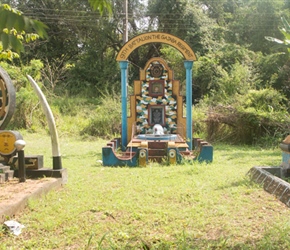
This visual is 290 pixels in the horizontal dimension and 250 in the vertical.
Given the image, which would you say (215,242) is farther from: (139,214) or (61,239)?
(61,239)

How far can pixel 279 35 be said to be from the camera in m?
23.3

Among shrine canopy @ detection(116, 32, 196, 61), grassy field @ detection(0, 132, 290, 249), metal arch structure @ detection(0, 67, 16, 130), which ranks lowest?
grassy field @ detection(0, 132, 290, 249)

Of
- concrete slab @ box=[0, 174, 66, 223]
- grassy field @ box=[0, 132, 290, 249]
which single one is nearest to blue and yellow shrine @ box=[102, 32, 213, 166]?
grassy field @ box=[0, 132, 290, 249]

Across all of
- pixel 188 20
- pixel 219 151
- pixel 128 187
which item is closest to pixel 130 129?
pixel 219 151

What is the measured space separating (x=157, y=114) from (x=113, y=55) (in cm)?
1385

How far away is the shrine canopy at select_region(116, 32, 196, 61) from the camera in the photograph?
10219 mm

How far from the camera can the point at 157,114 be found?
1130cm

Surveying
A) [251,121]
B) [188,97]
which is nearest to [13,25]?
[188,97]

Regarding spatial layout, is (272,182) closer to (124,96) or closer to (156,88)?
(124,96)

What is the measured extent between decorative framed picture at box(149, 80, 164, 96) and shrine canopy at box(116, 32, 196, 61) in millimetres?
1317

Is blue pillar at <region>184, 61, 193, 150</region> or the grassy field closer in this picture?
the grassy field

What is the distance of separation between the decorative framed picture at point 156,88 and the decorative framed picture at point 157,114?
1.26 feet

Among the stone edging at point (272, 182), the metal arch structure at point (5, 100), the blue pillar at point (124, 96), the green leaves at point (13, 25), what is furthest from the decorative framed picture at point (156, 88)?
the green leaves at point (13, 25)

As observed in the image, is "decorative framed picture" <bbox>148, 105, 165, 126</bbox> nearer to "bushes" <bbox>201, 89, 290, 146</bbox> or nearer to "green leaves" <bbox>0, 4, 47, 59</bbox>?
"bushes" <bbox>201, 89, 290, 146</bbox>
